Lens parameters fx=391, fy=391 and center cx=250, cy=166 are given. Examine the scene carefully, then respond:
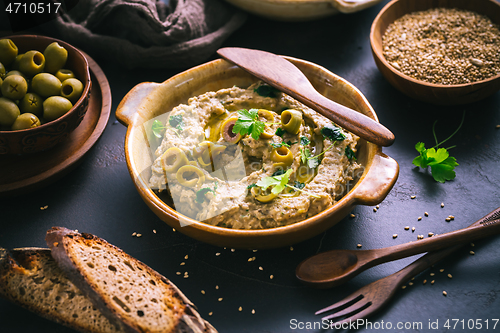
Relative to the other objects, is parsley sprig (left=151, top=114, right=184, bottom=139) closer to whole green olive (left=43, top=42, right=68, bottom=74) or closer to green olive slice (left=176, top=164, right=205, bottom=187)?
green olive slice (left=176, top=164, right=205, bottom=187)

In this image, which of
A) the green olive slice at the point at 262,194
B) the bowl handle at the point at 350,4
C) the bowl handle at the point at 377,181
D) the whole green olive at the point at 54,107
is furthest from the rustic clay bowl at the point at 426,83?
the whole green olive at the point at 54,107

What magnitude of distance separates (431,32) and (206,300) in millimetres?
2929

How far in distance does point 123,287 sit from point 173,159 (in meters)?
0.84

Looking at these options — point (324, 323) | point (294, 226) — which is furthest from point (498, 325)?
point (294, 226)

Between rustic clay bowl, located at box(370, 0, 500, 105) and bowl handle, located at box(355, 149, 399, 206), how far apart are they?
37.7 inches

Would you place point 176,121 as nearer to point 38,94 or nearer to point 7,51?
point 38,94

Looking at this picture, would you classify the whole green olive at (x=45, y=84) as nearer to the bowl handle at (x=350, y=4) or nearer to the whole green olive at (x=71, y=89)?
the whole green olive at (x=71, y=89)

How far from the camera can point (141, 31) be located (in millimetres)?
3455

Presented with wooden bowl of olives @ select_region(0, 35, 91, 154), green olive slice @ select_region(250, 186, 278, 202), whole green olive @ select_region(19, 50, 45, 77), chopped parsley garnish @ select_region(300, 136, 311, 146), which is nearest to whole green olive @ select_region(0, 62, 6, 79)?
wooden bowl of olives @ select_region(0, 35, 91, 154)

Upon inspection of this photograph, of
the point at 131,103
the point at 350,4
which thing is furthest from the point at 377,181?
the point at 350,4

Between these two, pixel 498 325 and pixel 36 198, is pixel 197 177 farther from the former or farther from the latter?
pixel 498 325

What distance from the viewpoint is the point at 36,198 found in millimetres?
2857

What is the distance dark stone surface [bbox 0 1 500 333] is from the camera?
230 cm

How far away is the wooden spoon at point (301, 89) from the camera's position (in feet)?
8.01
